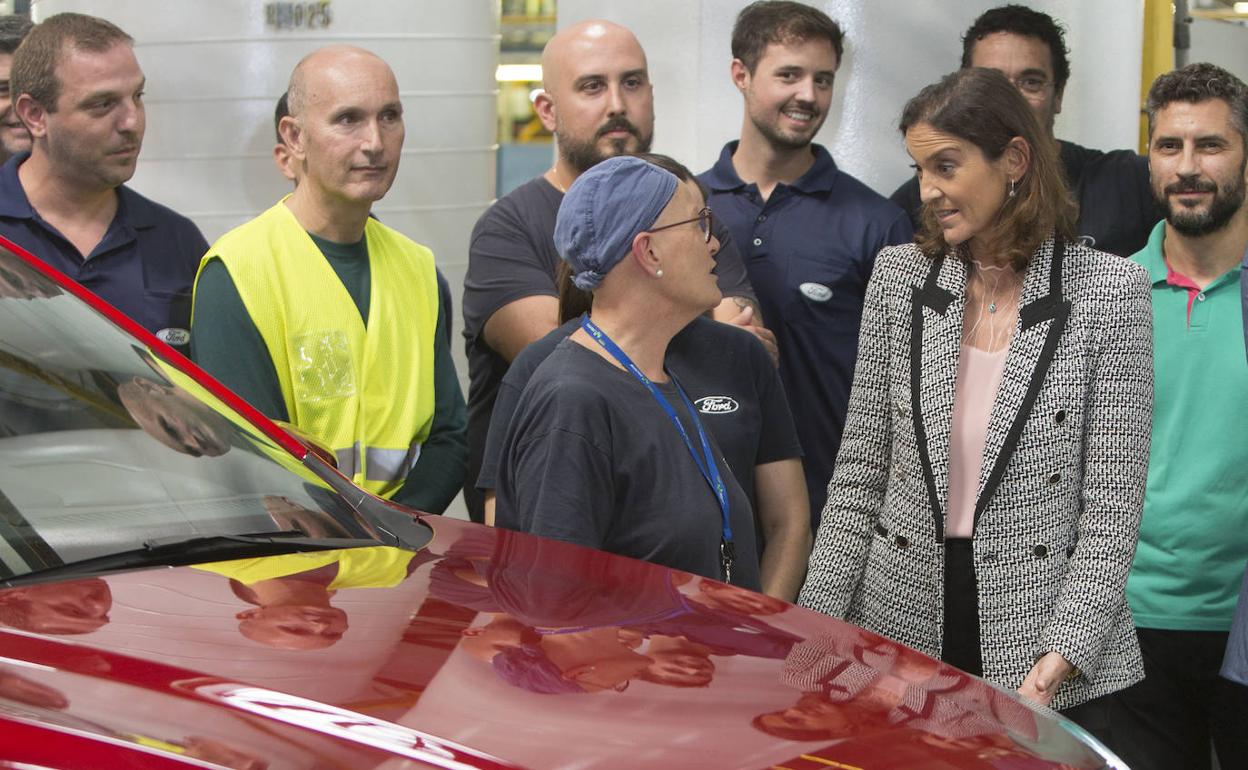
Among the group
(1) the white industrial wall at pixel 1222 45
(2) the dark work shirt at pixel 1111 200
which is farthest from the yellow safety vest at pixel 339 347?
(1) the white industrial wall at pixel 1222 45

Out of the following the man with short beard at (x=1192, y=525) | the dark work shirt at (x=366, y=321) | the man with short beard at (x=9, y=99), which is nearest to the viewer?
the dark work shirt at (x=366, y=321)

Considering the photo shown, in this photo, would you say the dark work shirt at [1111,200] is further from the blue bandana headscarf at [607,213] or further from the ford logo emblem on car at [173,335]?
the ford logo emblem on car at [173,335]

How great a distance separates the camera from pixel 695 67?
20.2 feet

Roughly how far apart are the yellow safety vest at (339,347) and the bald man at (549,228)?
0.28m

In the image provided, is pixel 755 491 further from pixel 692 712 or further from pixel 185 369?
pixel 692 712

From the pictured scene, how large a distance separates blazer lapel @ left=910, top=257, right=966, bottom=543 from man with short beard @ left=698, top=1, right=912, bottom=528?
1039 millimetres

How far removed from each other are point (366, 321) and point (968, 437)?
1461 millimetres

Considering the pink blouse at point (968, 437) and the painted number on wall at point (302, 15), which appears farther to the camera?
the painted number on wall at point (302, 15)

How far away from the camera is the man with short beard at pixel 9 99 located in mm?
5105

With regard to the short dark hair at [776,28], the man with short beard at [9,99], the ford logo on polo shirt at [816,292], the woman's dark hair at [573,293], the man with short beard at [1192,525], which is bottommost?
the man with short beard at [1192,525]

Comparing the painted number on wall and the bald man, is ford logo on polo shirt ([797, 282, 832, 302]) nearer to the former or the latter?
the bald man

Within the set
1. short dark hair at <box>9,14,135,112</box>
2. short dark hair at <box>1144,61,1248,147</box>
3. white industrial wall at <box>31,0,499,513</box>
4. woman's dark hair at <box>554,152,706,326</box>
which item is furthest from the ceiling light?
woman's dark hair at <box>554,152,706,326</box>

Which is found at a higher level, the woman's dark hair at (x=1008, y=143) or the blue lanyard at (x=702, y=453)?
the woman's dark hair at (x=1008, y=143)

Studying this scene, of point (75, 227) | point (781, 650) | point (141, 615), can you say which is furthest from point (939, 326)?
point (75, 227)
